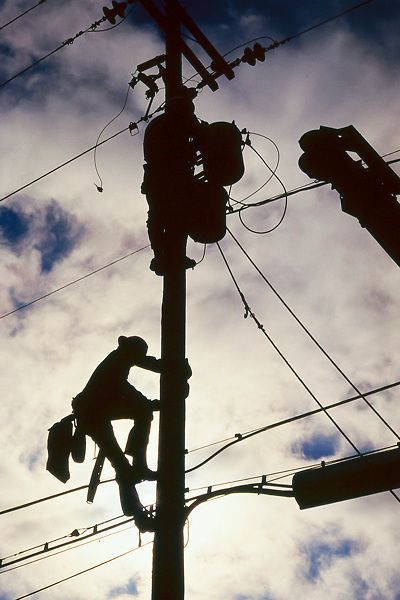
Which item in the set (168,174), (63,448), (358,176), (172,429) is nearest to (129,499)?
(172,429)

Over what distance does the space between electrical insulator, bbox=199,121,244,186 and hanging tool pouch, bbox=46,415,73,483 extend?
3024 millimetres

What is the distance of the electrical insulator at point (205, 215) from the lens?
204 inches

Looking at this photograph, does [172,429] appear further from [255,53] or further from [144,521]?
[255,53]

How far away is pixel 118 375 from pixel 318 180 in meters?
3.33

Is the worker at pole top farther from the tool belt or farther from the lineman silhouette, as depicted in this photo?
the tool belt

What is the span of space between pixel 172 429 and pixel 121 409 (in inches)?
44.5

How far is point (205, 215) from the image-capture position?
519 cm

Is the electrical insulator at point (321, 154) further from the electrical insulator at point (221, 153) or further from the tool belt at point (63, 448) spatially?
the tool belt at point (63, 448)

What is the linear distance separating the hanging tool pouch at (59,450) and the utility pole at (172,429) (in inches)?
48.8

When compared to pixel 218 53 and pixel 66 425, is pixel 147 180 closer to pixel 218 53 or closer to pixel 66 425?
pixel 66 425

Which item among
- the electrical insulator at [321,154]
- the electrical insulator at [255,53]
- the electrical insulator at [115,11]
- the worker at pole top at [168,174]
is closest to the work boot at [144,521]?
the worker at pole top at [168,174]

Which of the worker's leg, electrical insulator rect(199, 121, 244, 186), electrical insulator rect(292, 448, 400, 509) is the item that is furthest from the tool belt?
electrical insulator rect(199, 121, 244, 186)

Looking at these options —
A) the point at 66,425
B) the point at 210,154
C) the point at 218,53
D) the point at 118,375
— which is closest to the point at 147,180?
the point at 210,154

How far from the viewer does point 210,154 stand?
5812mm
